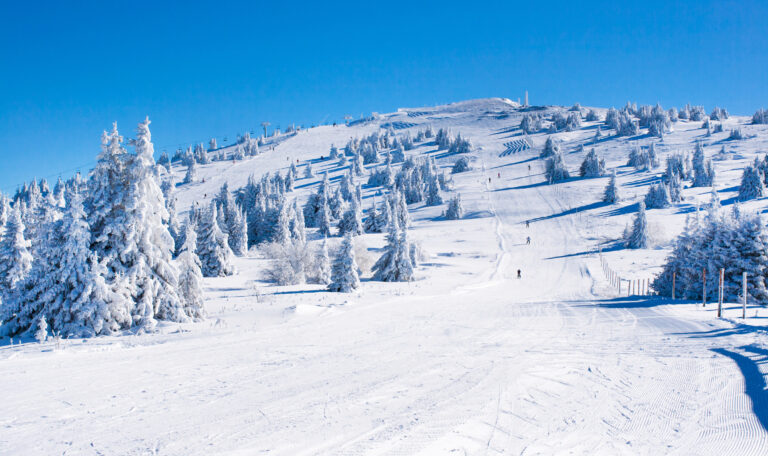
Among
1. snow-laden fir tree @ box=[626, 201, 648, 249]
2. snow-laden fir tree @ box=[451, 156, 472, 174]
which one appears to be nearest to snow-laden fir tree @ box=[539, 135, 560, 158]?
snow-laden fir tree @ box=[451, 156, 472, 174]

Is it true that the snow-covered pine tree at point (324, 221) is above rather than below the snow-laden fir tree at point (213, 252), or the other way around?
above

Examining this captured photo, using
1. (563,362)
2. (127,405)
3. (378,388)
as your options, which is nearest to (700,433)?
(563,362)

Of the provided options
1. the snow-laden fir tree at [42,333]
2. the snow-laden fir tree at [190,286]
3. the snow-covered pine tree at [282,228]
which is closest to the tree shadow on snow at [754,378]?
the snow-laden fir tree at [190,286]

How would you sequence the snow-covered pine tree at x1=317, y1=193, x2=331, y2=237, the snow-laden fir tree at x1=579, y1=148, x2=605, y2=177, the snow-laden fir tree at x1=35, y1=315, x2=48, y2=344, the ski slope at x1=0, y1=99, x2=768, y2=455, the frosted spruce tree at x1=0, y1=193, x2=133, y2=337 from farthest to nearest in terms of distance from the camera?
the snow-laden fir tree at x1=579, y1=148, x2=605, y2=177, the snow-covered pine tree at x1=317, y1=193, x2=331, y2=237, the frosted spruce tree at x1=0, y1=193, x2=133, y2=337, the snow-laden fir tree at x1=35, y1=315, x2=48, y2=344, the ski slope at x1=0, y1=99, x2=768, y2=455

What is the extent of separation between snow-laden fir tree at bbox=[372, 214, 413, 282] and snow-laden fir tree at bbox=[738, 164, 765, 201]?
5906 centimetres

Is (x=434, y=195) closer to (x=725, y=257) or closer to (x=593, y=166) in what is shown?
(x=593, y=166)

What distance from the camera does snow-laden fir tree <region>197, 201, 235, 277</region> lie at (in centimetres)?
4288

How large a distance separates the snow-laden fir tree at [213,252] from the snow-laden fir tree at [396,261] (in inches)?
705

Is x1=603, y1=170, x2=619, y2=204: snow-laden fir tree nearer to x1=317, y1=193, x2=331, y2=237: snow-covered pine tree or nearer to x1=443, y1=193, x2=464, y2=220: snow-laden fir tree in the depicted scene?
x1=443, y1=193, x2=464, y2=220: snow-laden fir tree

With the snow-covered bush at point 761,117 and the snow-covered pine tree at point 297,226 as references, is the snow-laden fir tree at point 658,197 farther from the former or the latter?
the snow-covered bush at point 761,117

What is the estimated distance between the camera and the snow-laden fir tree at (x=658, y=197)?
65.8m

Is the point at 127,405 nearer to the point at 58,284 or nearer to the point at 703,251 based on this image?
the point at 58,284

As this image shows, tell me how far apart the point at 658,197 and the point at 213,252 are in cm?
6483

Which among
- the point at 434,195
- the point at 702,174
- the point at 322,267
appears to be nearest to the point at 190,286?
the point at 322,267
